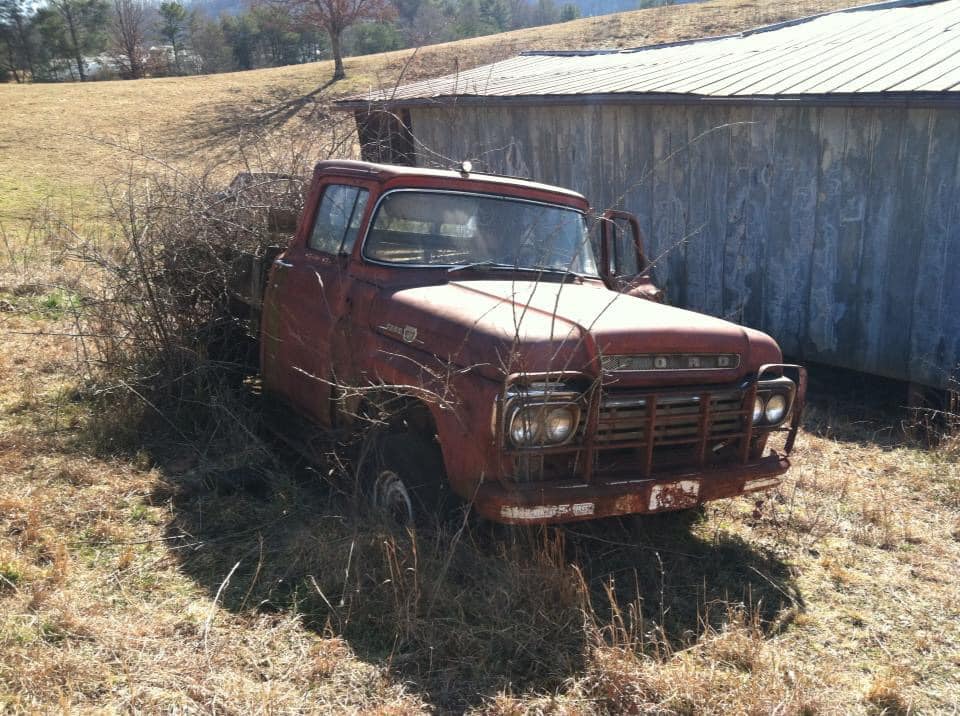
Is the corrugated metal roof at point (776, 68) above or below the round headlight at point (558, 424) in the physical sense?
above

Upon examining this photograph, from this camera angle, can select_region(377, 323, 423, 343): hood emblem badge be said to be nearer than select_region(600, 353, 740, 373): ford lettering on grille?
No

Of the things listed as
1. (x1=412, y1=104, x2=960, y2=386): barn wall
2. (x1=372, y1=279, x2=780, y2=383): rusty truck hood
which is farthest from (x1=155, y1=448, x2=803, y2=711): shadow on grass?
(x1=412, y1=104, x2=960, y2=386): barn wall

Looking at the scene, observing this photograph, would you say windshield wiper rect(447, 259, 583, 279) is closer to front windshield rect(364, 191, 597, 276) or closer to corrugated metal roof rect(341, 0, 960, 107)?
front windshield rect(364, 191, 597, 276)

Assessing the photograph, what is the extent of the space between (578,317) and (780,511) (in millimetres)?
1981

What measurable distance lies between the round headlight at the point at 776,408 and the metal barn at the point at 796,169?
2.04 meters

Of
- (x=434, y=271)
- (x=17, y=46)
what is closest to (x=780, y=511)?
(x=434, y=271)

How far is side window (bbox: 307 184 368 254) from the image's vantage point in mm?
5285

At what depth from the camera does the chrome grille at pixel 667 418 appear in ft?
13.4

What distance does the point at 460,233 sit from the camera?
522 centimetres

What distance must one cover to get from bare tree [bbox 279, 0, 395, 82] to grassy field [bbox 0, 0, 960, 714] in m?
29.8

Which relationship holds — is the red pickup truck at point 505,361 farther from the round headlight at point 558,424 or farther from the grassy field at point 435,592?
the grassy field at point 435,592

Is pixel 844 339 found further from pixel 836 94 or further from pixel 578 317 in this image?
pixel 578 317

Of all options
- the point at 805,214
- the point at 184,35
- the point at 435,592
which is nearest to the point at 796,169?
the point at 805,214

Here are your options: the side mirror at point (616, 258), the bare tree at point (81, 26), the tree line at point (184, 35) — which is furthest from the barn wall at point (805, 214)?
the bare tree at point (81, 26)
